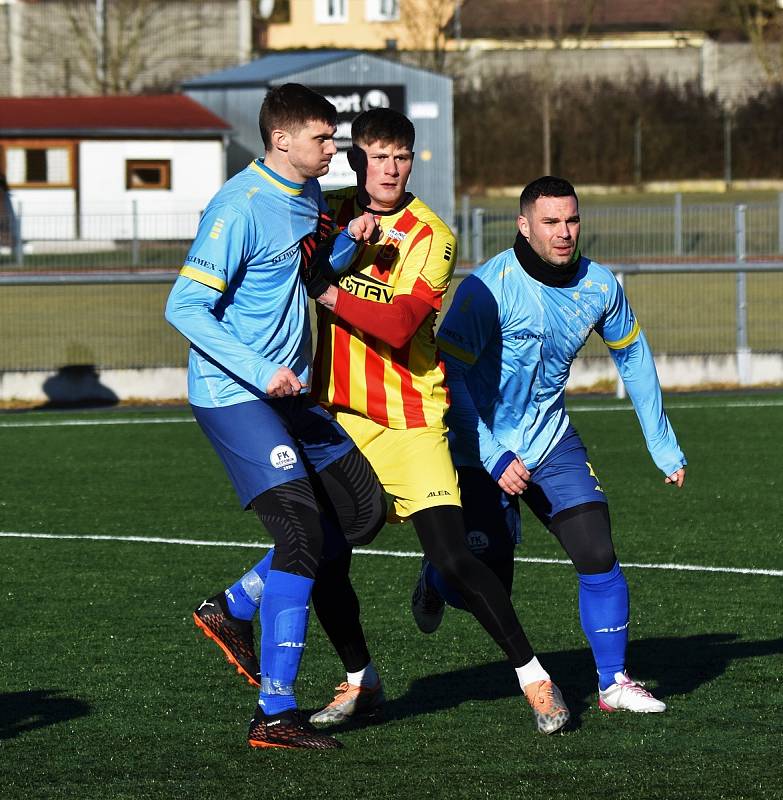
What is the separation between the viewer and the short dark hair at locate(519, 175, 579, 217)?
566 centimetres

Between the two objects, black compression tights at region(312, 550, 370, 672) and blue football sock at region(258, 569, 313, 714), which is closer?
blue football sock at region(258, 569, 313, 714)

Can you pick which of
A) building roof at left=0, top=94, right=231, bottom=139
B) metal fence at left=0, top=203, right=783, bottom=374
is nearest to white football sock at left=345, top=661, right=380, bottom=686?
metal fence at left=0, top=203, right=783, bottom=374

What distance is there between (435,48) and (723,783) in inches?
1850

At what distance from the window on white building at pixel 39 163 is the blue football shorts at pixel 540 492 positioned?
3492 centimetres

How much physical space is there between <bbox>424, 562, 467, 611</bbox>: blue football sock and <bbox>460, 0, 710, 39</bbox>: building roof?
4993cm

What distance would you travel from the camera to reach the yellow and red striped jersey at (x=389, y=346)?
5520 millimetres

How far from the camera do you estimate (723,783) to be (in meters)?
4.79

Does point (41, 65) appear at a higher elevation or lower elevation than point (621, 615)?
higher

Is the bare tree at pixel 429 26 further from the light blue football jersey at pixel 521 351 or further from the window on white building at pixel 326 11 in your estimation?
the light blue football jersey at pixel 521 351

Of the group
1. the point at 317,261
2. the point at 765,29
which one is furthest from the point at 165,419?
the point at 765,29

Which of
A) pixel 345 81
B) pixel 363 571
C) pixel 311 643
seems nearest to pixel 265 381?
pixel 311 643

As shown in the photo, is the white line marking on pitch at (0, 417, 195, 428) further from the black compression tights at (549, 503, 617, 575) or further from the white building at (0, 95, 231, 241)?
the white building at (0, 95, 231, 241)

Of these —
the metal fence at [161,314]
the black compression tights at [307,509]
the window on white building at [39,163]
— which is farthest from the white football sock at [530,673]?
the window on white building at [39,163]

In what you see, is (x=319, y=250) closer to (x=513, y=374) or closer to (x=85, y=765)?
(x=513, y=374)
